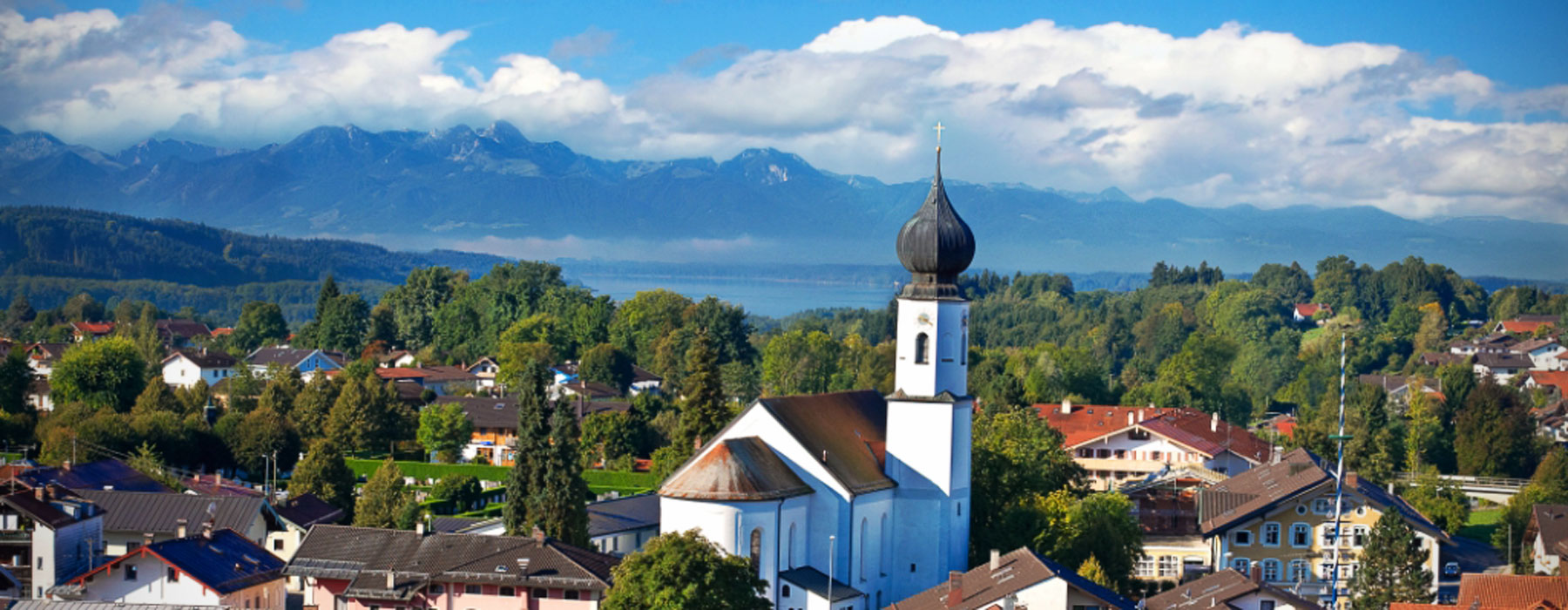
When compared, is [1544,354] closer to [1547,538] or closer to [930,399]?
[1547,538]

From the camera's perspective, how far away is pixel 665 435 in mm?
79188

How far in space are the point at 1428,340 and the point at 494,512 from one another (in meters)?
109

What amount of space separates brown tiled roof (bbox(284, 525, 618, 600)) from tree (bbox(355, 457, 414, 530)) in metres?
11.5

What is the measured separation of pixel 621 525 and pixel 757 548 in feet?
36.8

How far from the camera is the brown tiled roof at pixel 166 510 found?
166 ft

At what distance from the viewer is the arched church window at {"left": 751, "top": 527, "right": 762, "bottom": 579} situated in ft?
135

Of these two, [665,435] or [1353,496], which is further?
[665,435]

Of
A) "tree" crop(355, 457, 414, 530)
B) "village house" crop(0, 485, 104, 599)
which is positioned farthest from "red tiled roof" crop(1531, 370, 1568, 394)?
"village house" crop(0, 485, 104, 599)

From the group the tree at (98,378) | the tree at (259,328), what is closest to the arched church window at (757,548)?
the tree at (98,378)

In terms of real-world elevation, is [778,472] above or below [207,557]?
Answer: above

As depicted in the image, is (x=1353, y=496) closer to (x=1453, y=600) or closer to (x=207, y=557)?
(x=1453, y=600)

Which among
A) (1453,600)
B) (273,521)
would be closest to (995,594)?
(1453,600)

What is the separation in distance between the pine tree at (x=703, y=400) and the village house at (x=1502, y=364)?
278 ft

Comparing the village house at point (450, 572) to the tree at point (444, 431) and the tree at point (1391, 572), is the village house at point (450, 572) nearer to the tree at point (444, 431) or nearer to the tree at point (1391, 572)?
the tree at point (1391, 572)
